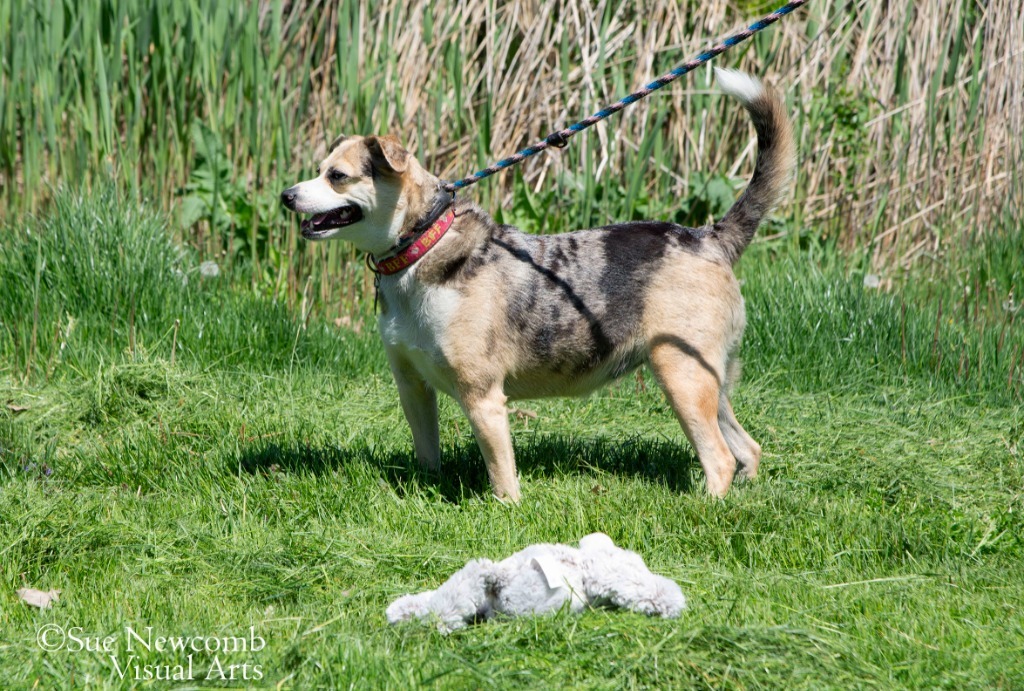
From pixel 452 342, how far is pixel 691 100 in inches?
148

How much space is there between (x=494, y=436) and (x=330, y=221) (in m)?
1.04

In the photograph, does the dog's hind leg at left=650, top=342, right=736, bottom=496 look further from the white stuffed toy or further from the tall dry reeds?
the tall dry reeds

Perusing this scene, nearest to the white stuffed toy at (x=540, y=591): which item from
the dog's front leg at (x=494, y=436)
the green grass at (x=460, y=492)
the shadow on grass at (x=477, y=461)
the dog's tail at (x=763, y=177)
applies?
the green grass at (x=460, y=492)

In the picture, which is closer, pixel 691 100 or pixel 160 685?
pixel 160 685

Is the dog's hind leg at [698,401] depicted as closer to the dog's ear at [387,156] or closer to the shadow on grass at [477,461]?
the shadow on grass at [477,461]

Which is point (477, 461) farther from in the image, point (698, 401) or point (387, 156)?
point (387, 156)

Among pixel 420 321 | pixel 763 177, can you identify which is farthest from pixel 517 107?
pixel 420 321

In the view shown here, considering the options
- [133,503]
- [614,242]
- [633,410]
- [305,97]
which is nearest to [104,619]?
[133,503]

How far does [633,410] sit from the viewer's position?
5246 millimetres

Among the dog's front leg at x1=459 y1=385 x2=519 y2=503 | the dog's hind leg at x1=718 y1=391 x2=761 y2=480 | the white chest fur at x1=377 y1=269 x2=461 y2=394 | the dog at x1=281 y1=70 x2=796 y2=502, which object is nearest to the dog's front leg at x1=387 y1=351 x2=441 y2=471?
the dog at x1=281 y1=70 x2=796 y2=502

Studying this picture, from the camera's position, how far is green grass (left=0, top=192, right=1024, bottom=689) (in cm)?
272

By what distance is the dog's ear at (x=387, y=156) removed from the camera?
3.87 meters

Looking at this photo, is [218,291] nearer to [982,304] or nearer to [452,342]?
[452,342]

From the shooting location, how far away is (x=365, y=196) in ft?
12.9
